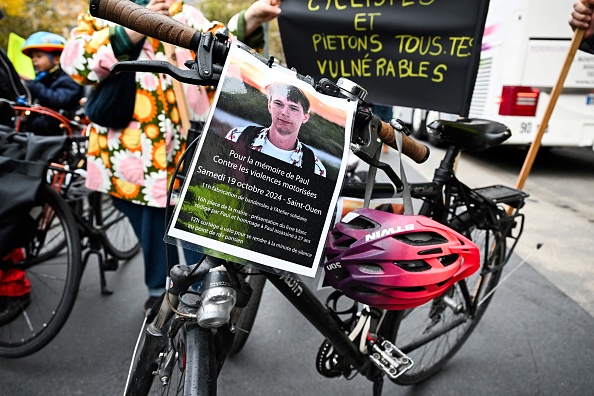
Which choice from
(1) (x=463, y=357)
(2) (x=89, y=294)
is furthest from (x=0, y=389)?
(1) (x=463, y=357)

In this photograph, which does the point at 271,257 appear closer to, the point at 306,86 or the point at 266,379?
the point at 306,86

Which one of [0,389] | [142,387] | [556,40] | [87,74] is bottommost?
[0,389]

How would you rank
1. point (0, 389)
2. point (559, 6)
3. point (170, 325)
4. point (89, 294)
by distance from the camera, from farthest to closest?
point (559, 6) < point (89, 294) < point (0, 389) < point (170, 325)

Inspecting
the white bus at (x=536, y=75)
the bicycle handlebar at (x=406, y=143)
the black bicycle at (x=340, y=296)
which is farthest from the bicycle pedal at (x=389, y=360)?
the white bus at (x=536, y=75)

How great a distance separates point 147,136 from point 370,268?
1434 mm

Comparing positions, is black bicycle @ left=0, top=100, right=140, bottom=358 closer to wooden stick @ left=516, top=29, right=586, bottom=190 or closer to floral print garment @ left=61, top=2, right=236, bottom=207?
floral print garment @ left=61, top=2, right=236, bottom=207

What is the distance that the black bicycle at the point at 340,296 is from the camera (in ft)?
3.42

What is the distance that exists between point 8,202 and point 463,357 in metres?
2.58

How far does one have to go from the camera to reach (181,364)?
118cm

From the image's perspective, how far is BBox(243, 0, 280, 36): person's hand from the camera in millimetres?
1906

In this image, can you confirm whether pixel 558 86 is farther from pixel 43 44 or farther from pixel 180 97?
pixel 43 44

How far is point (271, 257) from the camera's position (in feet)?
3.14

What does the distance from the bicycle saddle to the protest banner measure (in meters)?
0.22

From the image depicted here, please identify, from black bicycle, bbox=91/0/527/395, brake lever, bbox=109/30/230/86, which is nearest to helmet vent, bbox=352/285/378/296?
black bicycle, bbox=91/0/527/395
